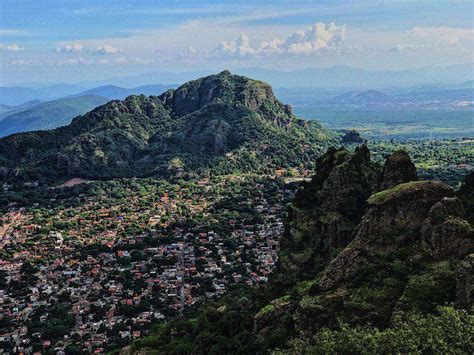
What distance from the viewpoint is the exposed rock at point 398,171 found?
40.2m

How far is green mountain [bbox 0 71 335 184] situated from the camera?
486 ft

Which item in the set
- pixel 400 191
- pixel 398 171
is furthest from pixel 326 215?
pixel 400 191

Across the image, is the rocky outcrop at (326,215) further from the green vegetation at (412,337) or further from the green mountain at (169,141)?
the green mountain at (169,141)

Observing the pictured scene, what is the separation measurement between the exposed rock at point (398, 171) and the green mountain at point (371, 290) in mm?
88

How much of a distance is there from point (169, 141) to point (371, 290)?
478 ft

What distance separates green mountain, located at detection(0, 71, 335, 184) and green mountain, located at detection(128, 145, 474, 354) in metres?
106

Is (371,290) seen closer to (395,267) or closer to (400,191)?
(395,267)

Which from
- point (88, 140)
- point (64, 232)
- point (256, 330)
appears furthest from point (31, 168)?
point (256, 330)

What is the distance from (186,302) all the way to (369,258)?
120 feet

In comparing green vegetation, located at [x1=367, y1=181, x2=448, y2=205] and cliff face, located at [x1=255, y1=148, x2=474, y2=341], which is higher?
green vegetation, located at [x1=367, y1=181, x2=448, y2=205]

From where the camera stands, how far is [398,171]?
40406 mm

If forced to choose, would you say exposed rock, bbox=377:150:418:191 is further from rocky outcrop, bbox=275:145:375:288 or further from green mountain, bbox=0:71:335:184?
green mountain, bbox=0:71:335:184

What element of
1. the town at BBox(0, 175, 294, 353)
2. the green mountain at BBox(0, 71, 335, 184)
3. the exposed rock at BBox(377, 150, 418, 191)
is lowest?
the town at BBox(0, 175, 294, 353)

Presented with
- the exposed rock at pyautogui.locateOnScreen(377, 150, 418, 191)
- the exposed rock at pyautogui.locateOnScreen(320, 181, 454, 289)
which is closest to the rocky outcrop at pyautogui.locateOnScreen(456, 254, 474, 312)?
the exposed rock at pyautogui.locateOnScreen(320, 181, 454, 289)
